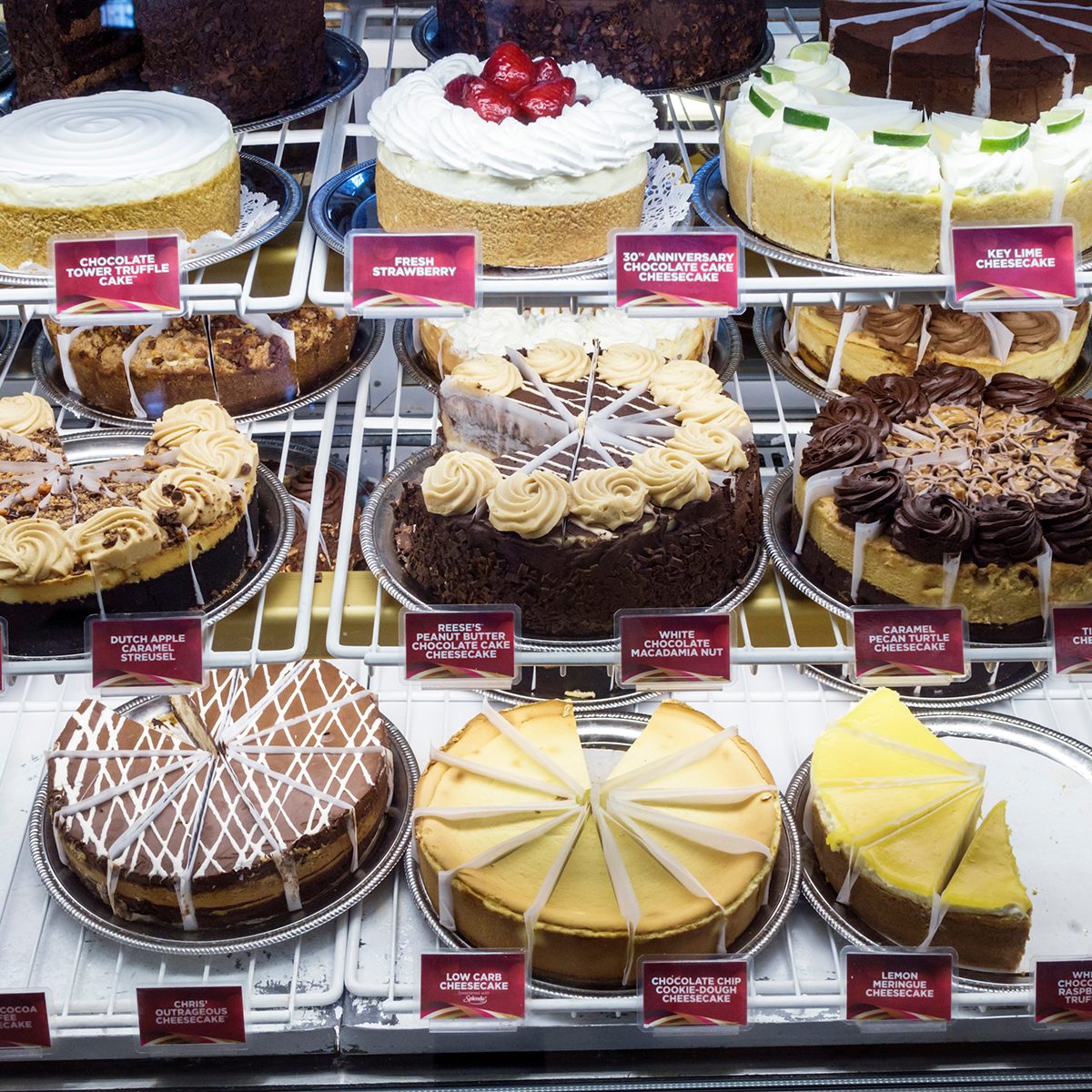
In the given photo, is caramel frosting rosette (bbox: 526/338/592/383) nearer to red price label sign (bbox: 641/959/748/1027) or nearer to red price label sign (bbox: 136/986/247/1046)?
red price label sign (bbox: 641/959/748/1027)

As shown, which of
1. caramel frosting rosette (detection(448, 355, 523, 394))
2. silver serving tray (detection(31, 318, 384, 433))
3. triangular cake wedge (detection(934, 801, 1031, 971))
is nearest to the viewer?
triangular cake wedge (detection(934, 801, 1031, 971))

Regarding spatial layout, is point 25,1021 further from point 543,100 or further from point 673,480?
point 543,100

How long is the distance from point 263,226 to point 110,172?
26 cm

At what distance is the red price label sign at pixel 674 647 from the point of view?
1866mm

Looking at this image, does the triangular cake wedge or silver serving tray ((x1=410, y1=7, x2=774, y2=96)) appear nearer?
the triangular cake wedge

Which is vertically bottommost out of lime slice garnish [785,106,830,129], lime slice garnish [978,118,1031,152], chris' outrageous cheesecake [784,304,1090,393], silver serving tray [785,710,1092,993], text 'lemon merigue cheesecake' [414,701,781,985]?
silver serving tray [785,710,1092,993]

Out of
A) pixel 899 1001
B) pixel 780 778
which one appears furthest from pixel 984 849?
pixel 780 778

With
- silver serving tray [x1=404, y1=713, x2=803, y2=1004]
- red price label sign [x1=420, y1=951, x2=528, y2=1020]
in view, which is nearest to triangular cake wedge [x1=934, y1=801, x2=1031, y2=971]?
silver serving tray [x1=404, y1=713, x2=803, y2=1004]

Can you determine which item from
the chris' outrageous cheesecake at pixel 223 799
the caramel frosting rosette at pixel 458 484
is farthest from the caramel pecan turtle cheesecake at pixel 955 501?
the chris' outrageous cheesecake at pixel 223 799

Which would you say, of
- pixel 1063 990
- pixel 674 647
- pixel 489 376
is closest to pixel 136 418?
pixel 489 376

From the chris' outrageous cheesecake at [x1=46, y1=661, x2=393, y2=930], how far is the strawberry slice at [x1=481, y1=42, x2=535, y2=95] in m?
1.10

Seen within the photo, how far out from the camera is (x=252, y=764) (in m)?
2.29

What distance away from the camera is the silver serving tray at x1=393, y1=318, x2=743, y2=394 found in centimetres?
249

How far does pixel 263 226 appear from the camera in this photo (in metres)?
2.14
